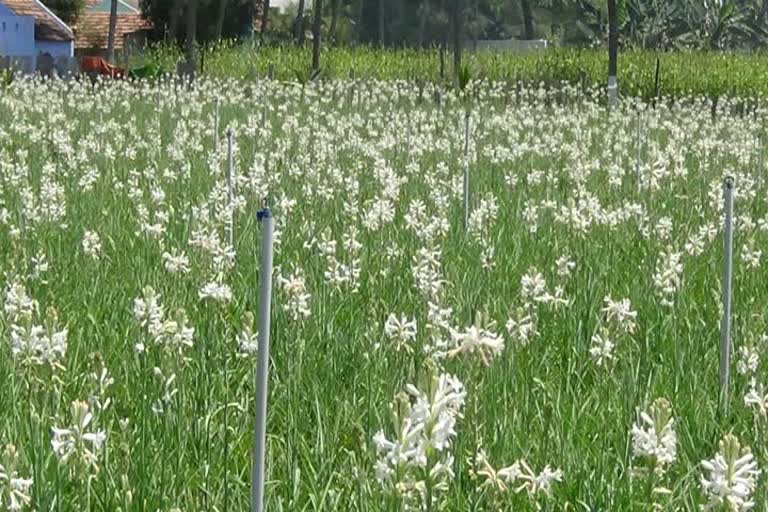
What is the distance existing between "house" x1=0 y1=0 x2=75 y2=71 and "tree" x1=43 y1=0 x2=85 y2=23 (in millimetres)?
1473

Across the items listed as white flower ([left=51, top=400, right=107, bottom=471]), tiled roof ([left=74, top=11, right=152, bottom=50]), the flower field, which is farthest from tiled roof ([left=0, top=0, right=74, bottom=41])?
white flower ([left=51, top=400, right=107, bottom=471])

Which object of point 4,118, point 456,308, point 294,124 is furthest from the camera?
point 4,118

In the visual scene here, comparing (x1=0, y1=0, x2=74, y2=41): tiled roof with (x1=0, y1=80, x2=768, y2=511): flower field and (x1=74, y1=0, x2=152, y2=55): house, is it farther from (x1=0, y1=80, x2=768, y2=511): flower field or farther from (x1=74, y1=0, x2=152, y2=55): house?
(x1=0, y1=80, x2=768, y2=511): flower field

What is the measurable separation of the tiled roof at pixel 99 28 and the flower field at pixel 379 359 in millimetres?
58217

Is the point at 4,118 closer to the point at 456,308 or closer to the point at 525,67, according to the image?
the point at 456,308

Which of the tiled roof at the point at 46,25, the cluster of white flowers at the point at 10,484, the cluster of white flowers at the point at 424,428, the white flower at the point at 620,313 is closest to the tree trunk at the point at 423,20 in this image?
the tiled roof at the point at 46,25

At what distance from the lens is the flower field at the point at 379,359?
8.95 feet

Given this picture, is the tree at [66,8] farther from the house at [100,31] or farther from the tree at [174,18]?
the tree at [174,18]

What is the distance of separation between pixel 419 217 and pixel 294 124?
6478 mm

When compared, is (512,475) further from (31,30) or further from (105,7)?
(105,7)

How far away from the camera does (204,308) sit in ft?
15.7

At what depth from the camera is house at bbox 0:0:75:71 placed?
57812 millimetres

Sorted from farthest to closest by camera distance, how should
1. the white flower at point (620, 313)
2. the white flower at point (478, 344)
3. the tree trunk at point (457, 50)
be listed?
the tree trunk at point (457, 50) < the white flower at point (620, 313) < the white flower at point (478, 344)

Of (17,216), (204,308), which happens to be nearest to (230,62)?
(17,216)
